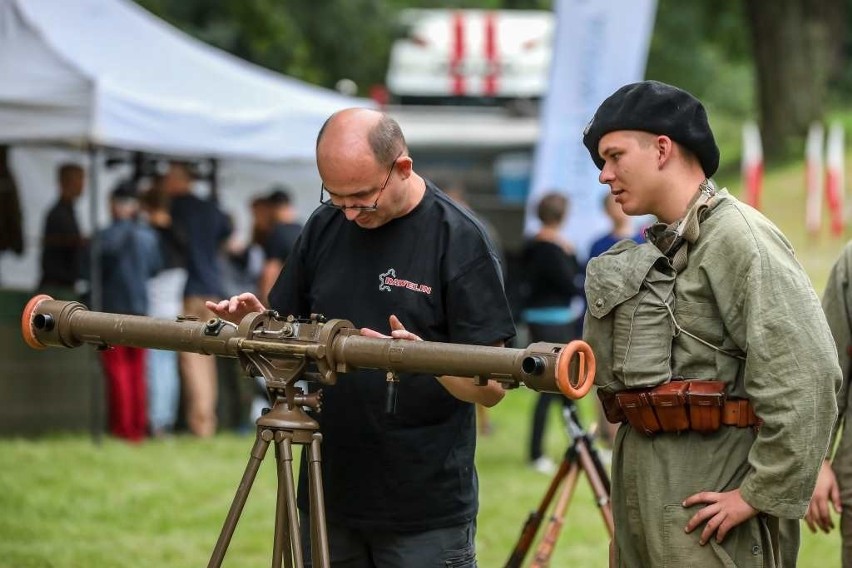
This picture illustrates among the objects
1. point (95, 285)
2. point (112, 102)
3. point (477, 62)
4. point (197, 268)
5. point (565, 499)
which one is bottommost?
point (565, 499)

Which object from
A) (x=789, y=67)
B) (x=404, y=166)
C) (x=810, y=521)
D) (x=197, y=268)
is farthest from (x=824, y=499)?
(x=789, y=67)

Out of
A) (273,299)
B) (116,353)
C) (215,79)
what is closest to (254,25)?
(215,79)

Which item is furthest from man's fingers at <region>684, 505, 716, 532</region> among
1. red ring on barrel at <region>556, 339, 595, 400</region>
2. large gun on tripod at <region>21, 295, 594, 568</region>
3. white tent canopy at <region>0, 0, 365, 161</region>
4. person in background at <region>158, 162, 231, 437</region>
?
person in background at <region>158, 162, 231, 437</region>

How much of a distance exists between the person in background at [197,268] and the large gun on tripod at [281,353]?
7913 millimetres

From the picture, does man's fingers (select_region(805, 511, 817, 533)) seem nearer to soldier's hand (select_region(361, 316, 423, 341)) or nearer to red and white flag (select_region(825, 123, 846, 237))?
soldier's hand (select_region(361, 316, 423, 341))

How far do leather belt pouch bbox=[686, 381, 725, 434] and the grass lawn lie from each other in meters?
3.81

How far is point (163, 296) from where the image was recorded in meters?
11.0

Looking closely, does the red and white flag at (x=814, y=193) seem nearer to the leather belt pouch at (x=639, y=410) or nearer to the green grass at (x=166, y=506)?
the green grass at (x=166, y=506)

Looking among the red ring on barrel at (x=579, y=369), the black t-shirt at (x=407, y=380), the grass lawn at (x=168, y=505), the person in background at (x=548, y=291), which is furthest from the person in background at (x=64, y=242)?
the red ring on barrel at (x=579, y=369)

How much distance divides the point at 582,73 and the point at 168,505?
6056 millimetres

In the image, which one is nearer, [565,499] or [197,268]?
[565,499]

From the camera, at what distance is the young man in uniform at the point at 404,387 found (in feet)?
11.7

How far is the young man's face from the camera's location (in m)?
3.19

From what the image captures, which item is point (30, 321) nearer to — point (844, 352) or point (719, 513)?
point (719, 513)
